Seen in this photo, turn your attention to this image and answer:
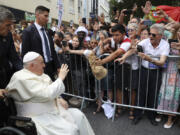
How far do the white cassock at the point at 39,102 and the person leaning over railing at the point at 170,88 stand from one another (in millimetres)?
1908

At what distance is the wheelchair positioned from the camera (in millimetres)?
1633

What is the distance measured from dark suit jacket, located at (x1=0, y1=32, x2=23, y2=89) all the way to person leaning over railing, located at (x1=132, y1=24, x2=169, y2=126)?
82.9 inches

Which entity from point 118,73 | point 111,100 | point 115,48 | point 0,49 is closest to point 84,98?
point 111,100

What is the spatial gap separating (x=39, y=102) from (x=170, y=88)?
2.42 meters

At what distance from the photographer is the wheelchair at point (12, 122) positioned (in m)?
1.63

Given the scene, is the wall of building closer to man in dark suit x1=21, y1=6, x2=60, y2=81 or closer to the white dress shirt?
man in dark suit x1=21, y1=6, x2=60, y2=81

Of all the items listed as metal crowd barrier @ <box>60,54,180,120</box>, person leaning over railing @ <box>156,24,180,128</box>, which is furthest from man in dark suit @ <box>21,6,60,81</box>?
person leaning over railing @ <box>156,24,180,128</box>

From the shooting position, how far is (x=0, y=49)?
2.34m

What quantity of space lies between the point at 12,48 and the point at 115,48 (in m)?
1.92

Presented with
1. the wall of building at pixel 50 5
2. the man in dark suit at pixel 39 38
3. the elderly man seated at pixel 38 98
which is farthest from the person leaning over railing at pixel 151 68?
the wall of building at pixel 50 5

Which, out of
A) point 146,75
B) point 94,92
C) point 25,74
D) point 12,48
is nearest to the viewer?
point 25,74

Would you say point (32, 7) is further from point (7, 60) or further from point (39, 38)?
point (7, 60)

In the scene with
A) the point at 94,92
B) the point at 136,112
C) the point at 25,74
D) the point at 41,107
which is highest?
the point at 25,74

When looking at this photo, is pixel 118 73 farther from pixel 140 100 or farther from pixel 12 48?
pixel 12 48
